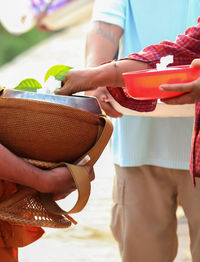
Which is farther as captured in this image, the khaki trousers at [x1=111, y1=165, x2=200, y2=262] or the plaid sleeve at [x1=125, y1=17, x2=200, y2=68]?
the khaki trousers at [x1=111, y1=165, x2=200, y2=262]

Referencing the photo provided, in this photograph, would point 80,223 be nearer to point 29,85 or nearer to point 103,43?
point 103,43

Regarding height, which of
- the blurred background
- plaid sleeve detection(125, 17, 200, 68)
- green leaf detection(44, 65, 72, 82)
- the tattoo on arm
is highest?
the tattoo on arm

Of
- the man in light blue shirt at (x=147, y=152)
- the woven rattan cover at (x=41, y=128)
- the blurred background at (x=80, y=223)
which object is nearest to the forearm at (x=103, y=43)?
the man in light blue shirt at (x=147, y=152)

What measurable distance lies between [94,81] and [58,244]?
2.00 m

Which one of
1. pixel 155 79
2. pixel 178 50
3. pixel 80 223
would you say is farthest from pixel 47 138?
pixel 80 223

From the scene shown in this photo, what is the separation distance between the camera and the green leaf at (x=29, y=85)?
160 centimetres

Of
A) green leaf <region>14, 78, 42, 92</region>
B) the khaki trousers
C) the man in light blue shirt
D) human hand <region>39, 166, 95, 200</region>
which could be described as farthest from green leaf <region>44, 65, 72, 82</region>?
the khaki trousers

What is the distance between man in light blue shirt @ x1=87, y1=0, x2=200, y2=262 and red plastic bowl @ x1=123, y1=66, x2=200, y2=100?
67 centimetres

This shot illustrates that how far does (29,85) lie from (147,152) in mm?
819

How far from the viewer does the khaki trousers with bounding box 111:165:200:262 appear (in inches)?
91.0

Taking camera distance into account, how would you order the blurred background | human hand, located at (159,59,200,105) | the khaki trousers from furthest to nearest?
the blurred background
the khaki trousers
human hand, located at (159,59,200,105)

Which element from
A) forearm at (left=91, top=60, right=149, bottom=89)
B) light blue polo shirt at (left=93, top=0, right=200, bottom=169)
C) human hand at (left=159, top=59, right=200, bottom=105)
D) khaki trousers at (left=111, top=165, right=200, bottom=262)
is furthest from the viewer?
khaki trousers at (left=111, top=165, right=200, bottom=262)

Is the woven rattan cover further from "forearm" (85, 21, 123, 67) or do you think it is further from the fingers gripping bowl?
"forearm" (85, 21, 123, 67)

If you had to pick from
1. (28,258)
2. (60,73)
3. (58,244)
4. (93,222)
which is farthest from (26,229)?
(93,222)
